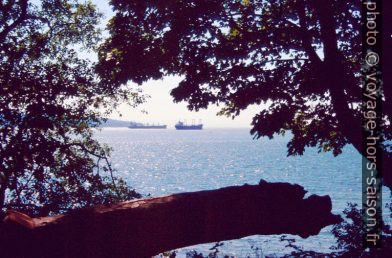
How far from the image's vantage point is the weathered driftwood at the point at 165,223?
485 cm

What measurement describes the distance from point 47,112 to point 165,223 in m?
5.19

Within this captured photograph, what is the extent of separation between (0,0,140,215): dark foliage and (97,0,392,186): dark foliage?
8.44 ft

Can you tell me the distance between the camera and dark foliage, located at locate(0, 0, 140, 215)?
9133 mm

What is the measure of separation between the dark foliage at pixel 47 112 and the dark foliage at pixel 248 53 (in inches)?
101

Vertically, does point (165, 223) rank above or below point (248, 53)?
below

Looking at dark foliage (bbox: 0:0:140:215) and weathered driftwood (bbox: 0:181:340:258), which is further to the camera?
dark foliage (bbox: 0:0:140:215)

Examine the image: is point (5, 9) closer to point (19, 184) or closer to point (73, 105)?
point (73, 105)

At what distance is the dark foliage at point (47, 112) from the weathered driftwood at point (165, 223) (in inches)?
93.5

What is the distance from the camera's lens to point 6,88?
31.3 feet

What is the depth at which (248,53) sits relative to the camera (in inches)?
344

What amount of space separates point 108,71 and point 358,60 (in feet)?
23.1

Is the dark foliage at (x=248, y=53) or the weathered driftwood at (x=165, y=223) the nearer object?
the weathered driftwood at (x=165, y=223)

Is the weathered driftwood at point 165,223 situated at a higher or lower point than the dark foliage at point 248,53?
lower

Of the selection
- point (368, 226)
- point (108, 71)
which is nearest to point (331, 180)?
point (368, 226)
